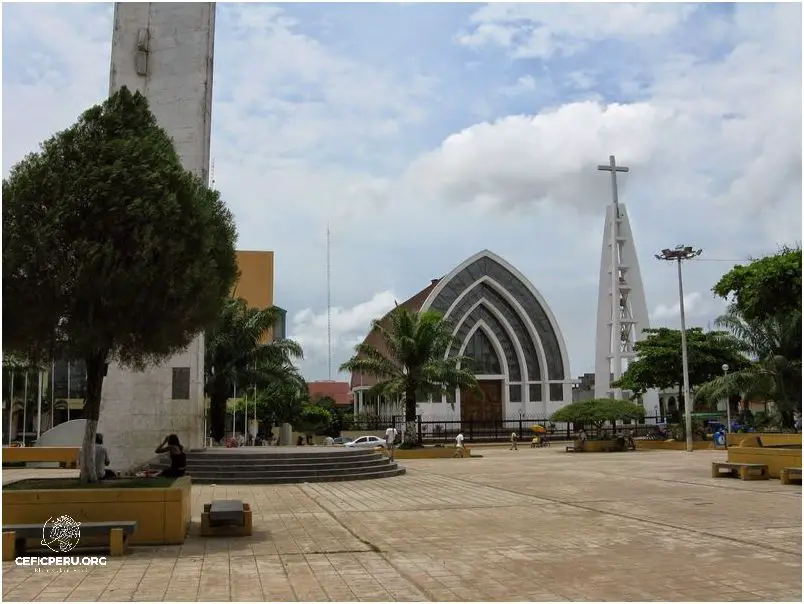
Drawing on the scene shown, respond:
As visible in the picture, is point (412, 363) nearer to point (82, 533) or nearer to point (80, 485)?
point (80, 485)

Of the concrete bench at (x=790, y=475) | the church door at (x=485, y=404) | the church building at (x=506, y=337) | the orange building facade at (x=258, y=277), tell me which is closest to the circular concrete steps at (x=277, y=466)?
the concrete bench at (x=790, y=475)

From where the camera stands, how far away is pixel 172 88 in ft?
63.0

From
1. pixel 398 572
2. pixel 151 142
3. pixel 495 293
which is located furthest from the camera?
pixel 495 293

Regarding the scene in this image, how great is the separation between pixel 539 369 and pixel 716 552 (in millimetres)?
49331

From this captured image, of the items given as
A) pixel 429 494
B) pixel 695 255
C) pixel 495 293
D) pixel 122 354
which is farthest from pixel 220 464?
pixel 495 293

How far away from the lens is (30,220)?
8.03 m

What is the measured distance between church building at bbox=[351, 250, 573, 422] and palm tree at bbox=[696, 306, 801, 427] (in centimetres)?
2486

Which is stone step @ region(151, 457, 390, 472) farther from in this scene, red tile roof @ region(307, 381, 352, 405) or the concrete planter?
A: red tile roof @ region(307, 381, 352, 405)

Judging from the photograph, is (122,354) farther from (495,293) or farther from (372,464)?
(495,293)

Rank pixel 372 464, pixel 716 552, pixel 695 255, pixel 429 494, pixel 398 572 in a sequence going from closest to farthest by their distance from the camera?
1. pixel 398 572
2. pixel 716 552
3. pixel 429 494
4. pixel 372 464
5. pixel 695 255

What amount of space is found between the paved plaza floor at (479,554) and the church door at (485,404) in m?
39.9

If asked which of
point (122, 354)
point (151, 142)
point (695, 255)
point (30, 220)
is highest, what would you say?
point (695, 255)

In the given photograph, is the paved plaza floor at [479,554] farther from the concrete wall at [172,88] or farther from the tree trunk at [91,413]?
the concrete wall at [172,88]

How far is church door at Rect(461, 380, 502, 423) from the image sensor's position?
52.9m
